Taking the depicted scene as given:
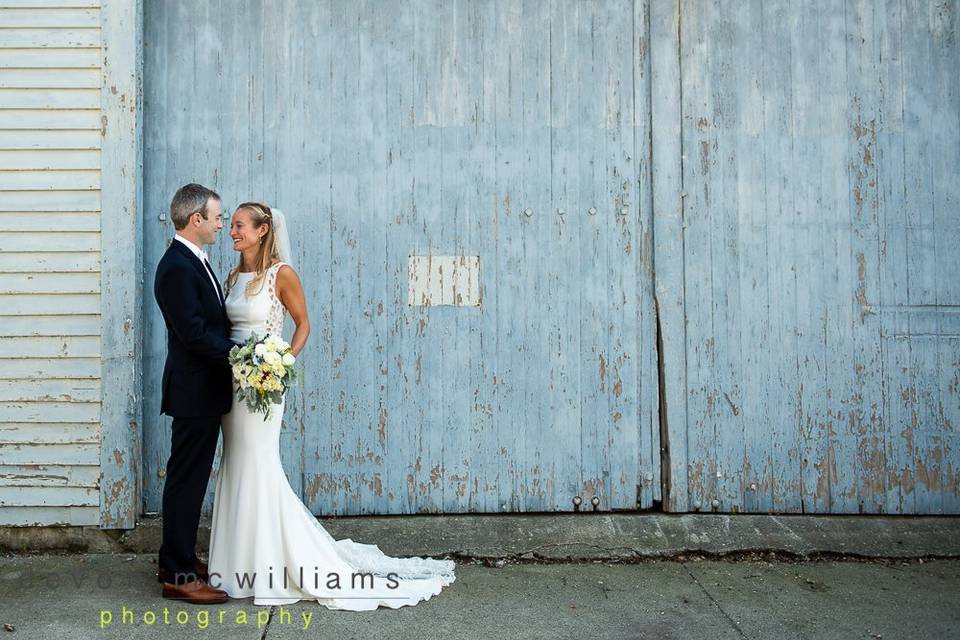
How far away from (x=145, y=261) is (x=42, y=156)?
80cm

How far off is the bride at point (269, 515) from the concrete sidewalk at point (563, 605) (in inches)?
3.8

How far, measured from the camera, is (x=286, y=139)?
4898mm

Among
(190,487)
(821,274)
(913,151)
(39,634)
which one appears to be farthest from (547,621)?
(913,151)

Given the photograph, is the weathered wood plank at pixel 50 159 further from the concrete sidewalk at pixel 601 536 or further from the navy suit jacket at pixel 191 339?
the concrete sidewalk at pixel 601 536

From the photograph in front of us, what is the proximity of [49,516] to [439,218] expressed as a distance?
110 inches

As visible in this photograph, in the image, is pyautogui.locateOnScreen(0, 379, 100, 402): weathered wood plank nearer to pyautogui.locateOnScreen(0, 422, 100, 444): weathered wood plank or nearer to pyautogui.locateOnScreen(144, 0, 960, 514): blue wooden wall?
pyautogui.locateOnScreen(0, 422, 100, 444): weathered wood plank

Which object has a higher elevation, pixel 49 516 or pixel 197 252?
pixel 197 252

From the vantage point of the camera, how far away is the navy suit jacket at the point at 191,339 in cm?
388

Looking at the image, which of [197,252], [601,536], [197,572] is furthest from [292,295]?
[601,536]

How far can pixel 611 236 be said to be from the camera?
4.98m

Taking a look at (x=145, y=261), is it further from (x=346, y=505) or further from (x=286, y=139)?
(x=346, y=505)

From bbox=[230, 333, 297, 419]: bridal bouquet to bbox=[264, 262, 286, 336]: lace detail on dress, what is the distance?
243 millimetres

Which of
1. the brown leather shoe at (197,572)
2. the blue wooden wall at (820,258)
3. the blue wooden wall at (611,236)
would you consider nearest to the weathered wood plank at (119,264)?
the blue wooden wall at (611,236)

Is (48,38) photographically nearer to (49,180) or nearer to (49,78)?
(49,78)
